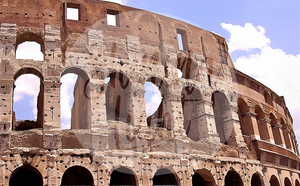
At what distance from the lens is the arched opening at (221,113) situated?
1672cm

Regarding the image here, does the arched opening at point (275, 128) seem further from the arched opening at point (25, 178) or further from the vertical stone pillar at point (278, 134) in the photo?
the arched opening at point (25, 178)

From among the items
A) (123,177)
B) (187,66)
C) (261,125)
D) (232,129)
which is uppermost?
(187,66)

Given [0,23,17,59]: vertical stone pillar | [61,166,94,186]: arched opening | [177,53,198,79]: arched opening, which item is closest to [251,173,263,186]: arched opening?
[177,53,198,79]: arched opening

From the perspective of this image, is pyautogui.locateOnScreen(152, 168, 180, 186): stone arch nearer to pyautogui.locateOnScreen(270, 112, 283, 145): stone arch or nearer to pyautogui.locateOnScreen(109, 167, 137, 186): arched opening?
pyautogui.locateOnScreen(109, 167, 137, 186): arched opening

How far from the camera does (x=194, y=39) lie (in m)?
17.2

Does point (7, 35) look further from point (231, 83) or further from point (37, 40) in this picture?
point (231, 83)

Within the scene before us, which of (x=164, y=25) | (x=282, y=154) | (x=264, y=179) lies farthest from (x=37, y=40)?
(x=282, y=154)

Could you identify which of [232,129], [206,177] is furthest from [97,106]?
[232,129]

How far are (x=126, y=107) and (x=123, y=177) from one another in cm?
284

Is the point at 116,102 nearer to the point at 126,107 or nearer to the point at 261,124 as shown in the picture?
the point at 126,107

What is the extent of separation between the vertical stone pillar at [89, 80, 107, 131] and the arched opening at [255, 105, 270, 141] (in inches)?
385

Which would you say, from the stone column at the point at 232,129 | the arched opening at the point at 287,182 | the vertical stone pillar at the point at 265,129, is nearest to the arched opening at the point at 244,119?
the stone column at the point at 232,129

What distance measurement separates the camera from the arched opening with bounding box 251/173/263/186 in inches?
658

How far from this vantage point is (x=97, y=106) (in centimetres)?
1305
